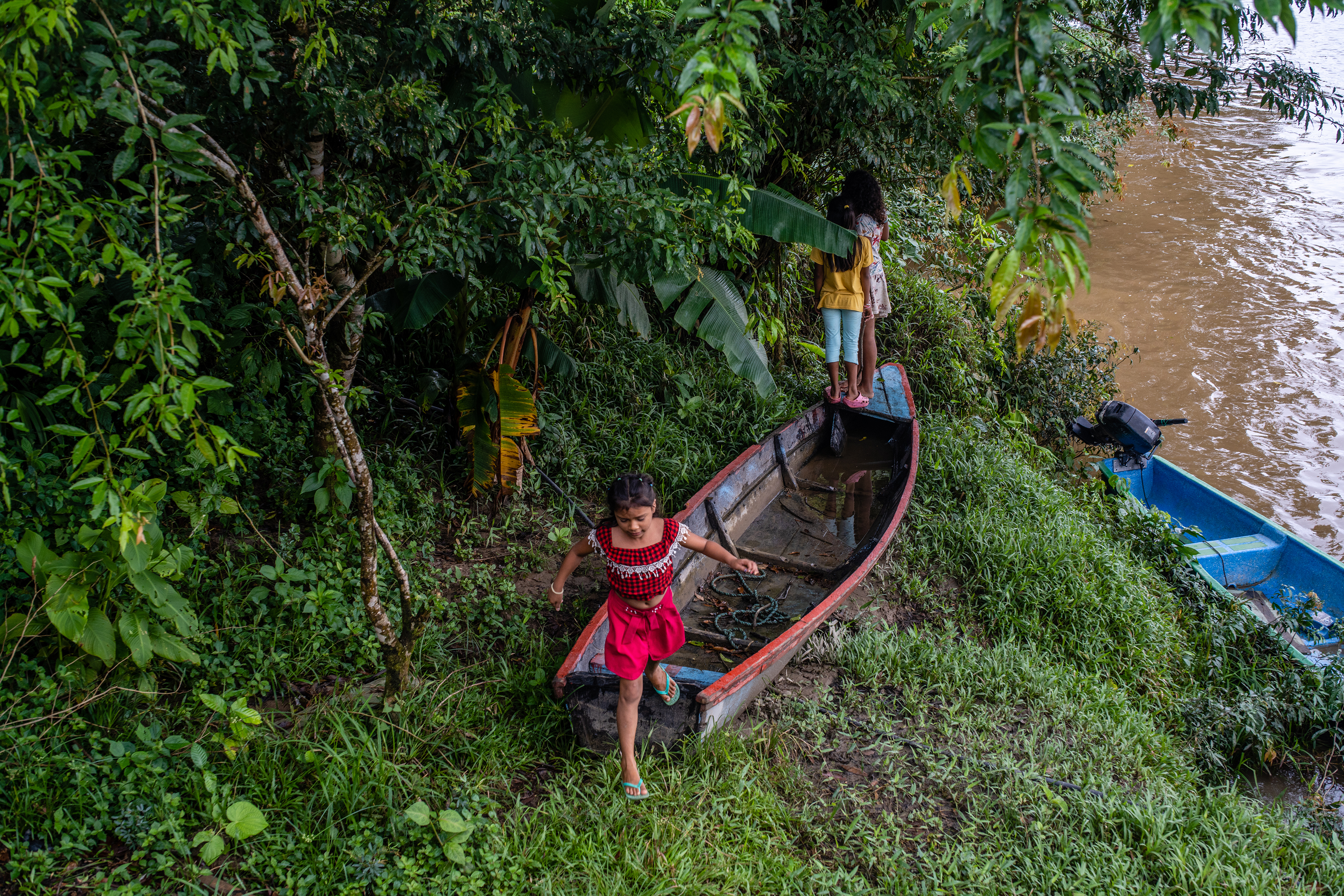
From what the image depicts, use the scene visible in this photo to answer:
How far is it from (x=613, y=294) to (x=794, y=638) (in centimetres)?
236

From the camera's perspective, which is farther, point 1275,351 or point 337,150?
point 1275,351

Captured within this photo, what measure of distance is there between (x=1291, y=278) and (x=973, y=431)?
329 inches

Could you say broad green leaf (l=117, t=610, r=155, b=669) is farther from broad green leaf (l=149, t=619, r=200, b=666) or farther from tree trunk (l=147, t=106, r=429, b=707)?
tree trunk (l=147, t=106, r=429, b=707)

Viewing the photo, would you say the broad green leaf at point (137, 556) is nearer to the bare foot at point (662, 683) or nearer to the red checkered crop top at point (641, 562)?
the red checkered crop top at point (641, 562)

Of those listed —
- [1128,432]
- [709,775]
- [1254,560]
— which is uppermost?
[709,775]

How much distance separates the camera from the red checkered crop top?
321 centimetres

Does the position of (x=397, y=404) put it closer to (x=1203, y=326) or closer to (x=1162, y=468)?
(x=1162, y=468)

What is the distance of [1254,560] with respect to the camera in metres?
6.31

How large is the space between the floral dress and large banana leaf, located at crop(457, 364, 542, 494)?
8.95ft

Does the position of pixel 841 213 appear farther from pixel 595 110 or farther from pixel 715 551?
pixel 715 551

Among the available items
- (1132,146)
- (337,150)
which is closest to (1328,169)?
(1132,146)

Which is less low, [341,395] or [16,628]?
[341,395]

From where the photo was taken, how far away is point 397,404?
518 centimetres

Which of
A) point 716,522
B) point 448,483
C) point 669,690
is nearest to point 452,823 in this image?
point 669,690
